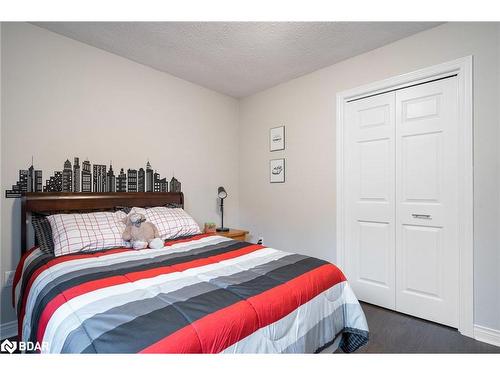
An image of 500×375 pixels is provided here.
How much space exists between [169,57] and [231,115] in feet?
4.29

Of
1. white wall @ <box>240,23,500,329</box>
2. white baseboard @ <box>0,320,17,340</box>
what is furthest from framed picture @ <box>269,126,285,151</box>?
white baseboard @ <box>0,320,17,340</box>

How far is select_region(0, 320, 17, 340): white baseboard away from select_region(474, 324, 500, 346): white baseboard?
3596mm

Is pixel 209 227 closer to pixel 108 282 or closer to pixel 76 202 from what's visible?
pixel 76 202

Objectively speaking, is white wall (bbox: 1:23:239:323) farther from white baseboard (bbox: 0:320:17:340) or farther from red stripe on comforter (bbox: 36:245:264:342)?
red stripe on comforter (bbox: 36:245:264:342)

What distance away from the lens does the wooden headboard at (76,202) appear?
6.38 feet

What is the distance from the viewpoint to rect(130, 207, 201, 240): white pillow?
7.25ft

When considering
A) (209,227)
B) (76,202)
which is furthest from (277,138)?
(76,202)

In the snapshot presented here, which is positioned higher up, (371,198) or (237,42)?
(237,42)

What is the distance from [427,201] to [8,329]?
3.62m

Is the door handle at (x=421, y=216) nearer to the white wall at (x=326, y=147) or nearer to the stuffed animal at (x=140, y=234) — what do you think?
the white wall at (x=326, y=147)

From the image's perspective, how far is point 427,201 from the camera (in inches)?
85.6

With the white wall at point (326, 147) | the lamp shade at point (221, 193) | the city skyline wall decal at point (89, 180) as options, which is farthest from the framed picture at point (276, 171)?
the city skyline wall decal at point (89, 180)

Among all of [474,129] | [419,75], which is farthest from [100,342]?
[419,75]
